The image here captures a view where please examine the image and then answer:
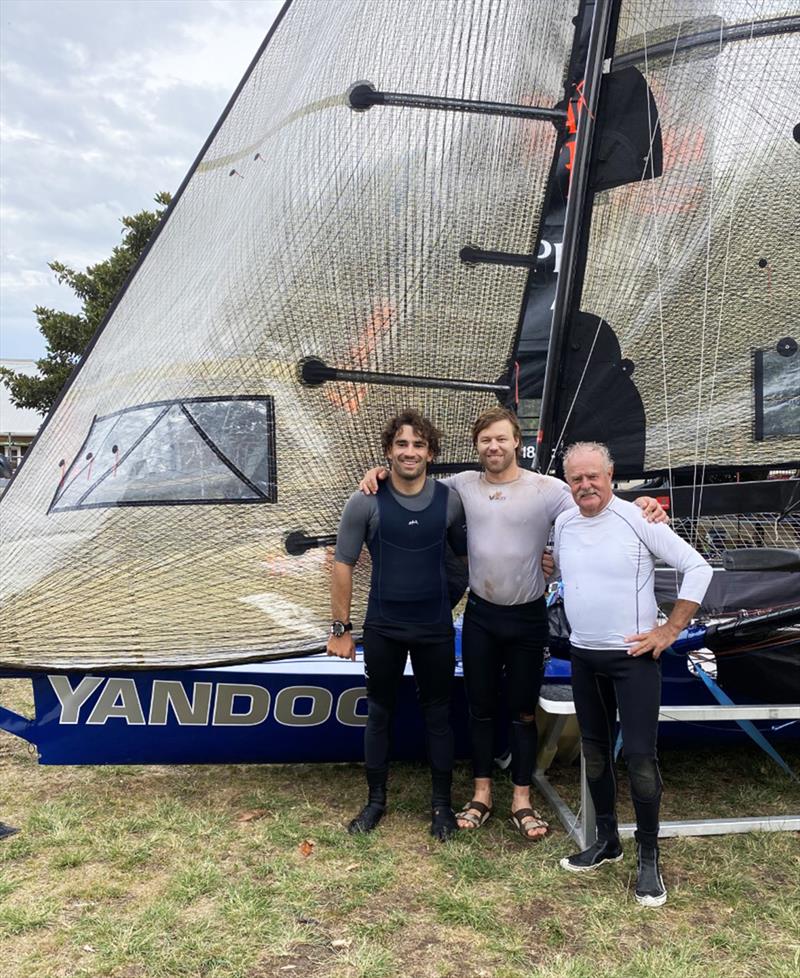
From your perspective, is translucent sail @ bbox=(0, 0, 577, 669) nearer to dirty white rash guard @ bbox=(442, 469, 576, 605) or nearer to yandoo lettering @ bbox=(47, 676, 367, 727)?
yandoo lettering @ bbox=(47, 676, 367, 727)

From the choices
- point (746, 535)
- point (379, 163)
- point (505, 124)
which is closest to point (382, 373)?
point (379, 163)

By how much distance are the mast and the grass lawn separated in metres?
1.67

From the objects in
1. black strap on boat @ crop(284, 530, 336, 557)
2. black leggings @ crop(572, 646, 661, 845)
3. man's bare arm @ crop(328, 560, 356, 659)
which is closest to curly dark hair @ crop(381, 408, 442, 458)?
man's bare arm @ crop(328, 560, 356, 659)

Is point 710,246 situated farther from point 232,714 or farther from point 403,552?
point 232,714

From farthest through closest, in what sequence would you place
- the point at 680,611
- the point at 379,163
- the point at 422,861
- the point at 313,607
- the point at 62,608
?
1. the point at 379,163
2. the point at 313,607
3. the point at 62,608
4. the point at 422,861
5. the point at 680,611

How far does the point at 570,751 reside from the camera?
3.57 m

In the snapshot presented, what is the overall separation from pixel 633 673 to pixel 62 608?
1.98 meters

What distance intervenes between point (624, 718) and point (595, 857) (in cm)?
56

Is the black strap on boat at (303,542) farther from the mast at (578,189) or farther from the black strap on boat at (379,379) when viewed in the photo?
the mast at (578,189)

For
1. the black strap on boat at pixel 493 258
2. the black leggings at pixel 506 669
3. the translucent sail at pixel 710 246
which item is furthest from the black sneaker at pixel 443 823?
the black strap on boat at pixel 493 258

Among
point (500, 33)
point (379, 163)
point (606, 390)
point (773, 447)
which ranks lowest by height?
point (773, 447)

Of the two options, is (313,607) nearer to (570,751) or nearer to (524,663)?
(524,663)

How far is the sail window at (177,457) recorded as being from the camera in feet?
10.3

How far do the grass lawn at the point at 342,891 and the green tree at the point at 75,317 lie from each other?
16382 millimetres
